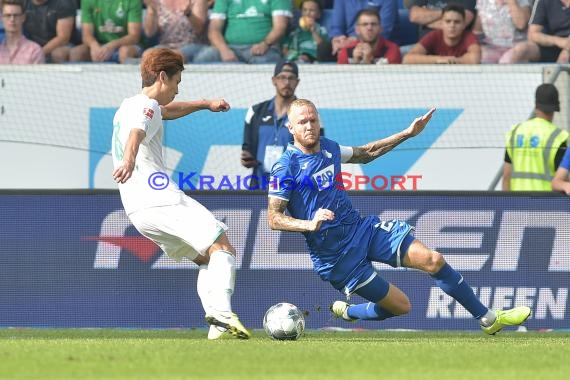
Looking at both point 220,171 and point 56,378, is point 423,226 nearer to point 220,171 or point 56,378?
point 220,171

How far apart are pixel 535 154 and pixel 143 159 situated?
470cm

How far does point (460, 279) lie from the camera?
10.2 meters

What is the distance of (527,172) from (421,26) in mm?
3227

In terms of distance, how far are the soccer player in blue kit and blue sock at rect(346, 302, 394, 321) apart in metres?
0.10

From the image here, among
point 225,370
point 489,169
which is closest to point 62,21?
point 489,169

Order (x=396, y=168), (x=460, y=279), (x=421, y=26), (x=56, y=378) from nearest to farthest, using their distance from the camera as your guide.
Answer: (x=56, y=378) < (x=460, y=279) < (x=396, y=168) < (x=421, y=26)

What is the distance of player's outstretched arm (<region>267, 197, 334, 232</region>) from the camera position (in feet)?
30.4

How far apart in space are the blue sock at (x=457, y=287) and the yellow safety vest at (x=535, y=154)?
9.43 ft

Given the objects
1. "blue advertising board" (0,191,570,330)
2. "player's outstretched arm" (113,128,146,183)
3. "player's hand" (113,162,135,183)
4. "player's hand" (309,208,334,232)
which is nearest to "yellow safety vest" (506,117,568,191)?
"blue advertising board" (0,191,570,330)

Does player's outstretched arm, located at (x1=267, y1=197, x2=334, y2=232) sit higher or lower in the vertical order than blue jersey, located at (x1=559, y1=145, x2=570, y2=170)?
higher

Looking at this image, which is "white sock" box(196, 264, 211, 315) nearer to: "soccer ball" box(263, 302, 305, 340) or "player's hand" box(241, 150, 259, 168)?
"soccer ball" box(263, 302, 305, 340)

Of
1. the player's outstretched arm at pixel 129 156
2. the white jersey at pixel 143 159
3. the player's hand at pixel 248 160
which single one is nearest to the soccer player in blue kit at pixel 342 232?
the white jersey at pixel 143 159

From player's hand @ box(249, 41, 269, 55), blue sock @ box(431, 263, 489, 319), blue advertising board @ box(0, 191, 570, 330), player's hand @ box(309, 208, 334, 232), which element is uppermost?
player's hand @ box(249, 41, 269, 55)

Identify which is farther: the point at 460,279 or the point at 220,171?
the point at 220,171
